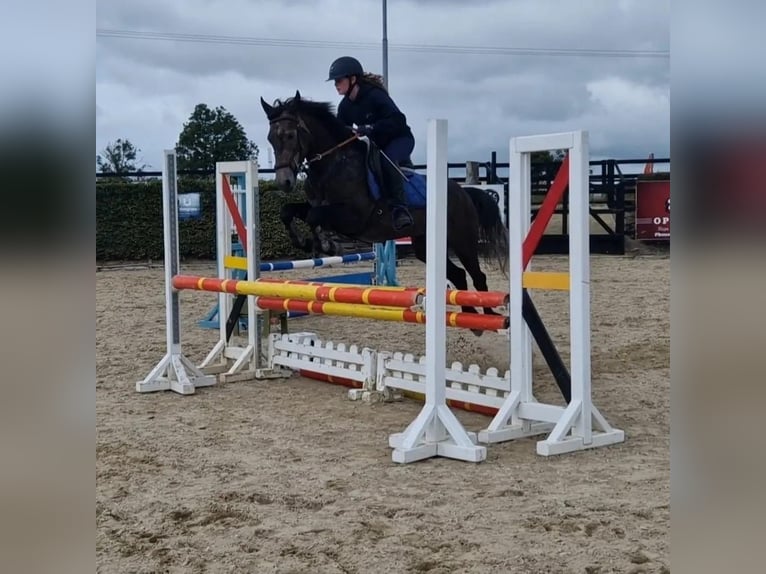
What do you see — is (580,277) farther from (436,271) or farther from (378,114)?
(378,114)

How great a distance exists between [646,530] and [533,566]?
1.41 ft

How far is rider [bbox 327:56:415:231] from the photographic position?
482 cm

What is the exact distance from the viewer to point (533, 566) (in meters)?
2.02

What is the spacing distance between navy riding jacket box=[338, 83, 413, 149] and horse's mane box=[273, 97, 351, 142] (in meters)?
0.12

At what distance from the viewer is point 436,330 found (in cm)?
317

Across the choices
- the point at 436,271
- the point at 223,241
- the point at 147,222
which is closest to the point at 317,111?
the point at 223,241

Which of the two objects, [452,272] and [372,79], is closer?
[372,79]

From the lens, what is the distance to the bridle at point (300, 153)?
4.57 meters

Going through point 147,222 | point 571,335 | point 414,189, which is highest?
point 147,222

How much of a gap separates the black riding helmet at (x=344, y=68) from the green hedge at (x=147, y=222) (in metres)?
7.48

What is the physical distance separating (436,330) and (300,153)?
1913mm

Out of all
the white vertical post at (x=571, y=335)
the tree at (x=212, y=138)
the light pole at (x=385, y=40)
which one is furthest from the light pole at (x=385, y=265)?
the tree at (x=212, y=138)
